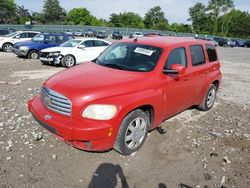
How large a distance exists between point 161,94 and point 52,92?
1.80 meters

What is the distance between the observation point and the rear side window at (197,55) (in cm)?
569

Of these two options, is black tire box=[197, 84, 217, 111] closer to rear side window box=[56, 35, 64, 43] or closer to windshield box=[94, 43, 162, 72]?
windshield box=[94, 43, 162, 72]

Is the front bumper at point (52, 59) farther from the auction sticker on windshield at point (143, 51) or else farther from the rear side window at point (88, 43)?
the auction sticker on windshield at point (143, 51)

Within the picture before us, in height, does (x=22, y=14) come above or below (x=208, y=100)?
above

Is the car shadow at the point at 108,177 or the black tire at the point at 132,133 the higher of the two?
the black tire at the point at 132,133

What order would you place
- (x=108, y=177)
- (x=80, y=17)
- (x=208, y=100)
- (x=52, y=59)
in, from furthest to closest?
(x=80, y=17) → (x=52, y=59) → (x=208, y=100) → (x=108, y=177)

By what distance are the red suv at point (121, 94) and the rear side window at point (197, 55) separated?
2 centimetres

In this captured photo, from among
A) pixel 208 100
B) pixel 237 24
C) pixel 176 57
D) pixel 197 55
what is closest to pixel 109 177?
pixel 176 57

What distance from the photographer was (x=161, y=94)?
4.59m

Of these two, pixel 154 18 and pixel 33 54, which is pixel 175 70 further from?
pixel 154 18

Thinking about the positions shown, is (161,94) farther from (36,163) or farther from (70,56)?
(70,56)

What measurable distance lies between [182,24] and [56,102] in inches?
4196

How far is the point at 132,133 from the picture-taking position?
14.3 ft

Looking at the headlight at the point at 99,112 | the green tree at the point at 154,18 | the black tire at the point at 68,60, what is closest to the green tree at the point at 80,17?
Answer: the green tree at the point at 154,18
